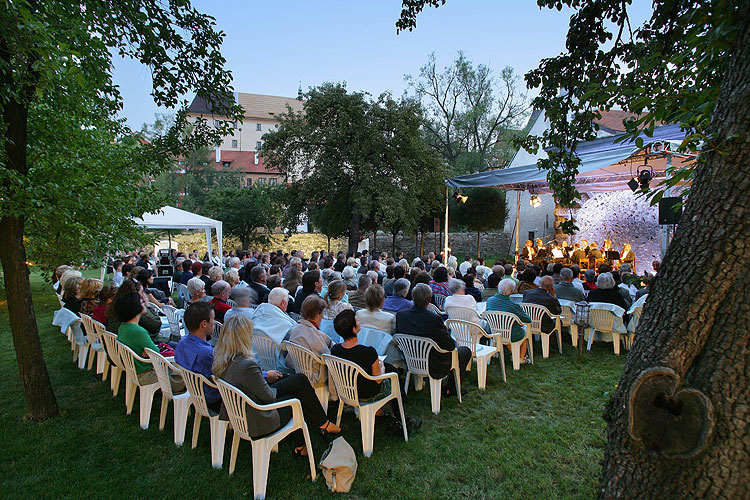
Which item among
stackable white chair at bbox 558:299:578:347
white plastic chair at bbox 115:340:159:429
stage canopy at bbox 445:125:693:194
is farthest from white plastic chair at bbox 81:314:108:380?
stage canopy at bbox 445:125:693:194

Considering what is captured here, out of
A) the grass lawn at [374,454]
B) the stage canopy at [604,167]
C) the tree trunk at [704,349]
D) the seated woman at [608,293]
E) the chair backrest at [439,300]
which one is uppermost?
the stage canopy at [604,167]

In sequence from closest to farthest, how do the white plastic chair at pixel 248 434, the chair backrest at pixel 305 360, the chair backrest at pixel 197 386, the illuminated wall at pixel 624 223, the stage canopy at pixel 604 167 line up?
the white plastic chair at pixel 248 434, the chair backrest at pixel 197 386, the chair backrest at pixel 305 360, the stage canopy at pixel 604 167, the illuminated wall at pixel 624 223

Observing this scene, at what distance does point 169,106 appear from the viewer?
14.9 ft

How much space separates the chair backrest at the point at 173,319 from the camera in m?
4.86

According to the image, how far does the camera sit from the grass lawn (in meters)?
2.73

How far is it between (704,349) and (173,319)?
5.24 meters

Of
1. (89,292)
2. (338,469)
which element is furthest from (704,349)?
(89,292)

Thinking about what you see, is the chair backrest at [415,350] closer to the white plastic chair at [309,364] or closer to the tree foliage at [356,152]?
the white plastic chair at [309,364]

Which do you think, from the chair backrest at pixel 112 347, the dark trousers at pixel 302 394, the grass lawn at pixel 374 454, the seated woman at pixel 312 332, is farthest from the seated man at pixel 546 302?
the chair backrest at pixel 112 347

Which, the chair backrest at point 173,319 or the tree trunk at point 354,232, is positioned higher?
the tree trunk at point 354,232

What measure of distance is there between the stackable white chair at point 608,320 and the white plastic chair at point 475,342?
6.63 feet

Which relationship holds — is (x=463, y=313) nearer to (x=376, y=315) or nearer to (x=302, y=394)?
(x=376, y=315)

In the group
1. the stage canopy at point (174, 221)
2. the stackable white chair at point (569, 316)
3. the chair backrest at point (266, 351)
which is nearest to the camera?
the chair backrest at point (266, 351)

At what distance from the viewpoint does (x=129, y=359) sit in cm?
362
